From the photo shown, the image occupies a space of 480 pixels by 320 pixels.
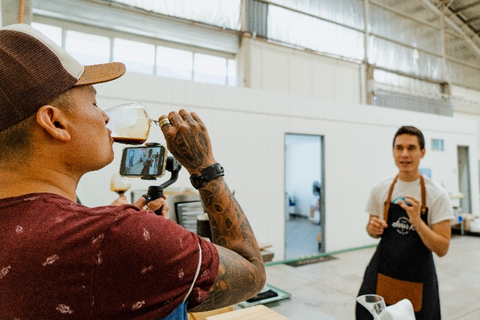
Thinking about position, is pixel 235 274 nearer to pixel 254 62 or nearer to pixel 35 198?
pixel 35 198

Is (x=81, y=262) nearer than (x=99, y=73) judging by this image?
Yes

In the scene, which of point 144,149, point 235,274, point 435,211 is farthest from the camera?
point 435,211

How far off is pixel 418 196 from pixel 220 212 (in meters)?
1.77

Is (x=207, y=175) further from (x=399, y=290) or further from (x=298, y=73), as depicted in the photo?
(x=298, y=73)

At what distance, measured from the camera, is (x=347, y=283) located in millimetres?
4184

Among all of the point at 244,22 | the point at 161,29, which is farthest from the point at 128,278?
the point at 244,22

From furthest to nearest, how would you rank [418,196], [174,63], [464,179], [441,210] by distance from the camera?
[464,179] < [174,63] < [418,196] < [441,210]

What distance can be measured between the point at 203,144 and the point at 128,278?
445 millimetres

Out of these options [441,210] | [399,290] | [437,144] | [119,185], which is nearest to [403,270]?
[399,290]

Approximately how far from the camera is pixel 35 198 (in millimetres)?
633

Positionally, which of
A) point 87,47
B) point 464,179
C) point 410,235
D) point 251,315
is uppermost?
point 87,47

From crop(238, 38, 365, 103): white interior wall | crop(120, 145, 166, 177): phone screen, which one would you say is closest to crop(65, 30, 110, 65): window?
crop(238, 38, 365, 103): white interior wall

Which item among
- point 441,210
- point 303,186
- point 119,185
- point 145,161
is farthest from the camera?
point 303,186

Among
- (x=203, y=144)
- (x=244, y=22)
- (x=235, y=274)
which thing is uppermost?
(x=244, y=22)
